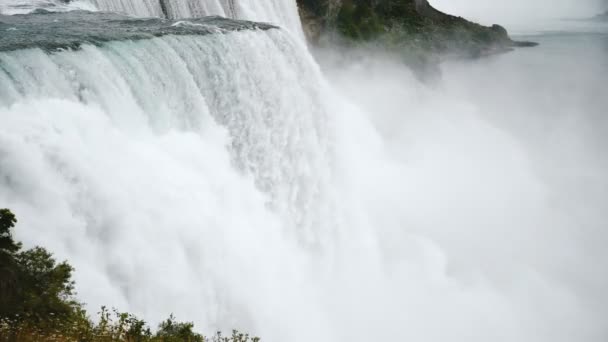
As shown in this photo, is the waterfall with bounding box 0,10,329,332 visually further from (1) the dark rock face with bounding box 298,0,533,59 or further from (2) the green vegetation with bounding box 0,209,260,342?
(1) the dark rock face with bounding box 298,0,533,59

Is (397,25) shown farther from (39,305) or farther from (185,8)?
(39,305)

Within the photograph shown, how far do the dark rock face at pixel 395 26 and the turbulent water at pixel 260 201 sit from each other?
19.9m

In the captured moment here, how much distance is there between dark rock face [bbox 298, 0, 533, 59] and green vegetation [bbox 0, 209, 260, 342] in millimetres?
46975

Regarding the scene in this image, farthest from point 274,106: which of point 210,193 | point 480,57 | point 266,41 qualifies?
point 480,57

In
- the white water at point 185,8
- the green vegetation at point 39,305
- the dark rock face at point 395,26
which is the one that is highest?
the dark rock face at point 395,26

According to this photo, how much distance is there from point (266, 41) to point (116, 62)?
720 centimetres

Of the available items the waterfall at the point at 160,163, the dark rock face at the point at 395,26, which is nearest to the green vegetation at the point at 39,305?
the waterfall at the point at 160,163

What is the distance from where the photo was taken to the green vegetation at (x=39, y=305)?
22.1ft

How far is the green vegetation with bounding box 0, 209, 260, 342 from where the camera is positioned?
6730 millimetres

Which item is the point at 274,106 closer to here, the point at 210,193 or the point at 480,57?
the point at 210,193

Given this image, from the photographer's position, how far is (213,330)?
11727 mm

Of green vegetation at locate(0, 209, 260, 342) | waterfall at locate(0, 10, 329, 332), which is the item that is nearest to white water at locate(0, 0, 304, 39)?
waterfall at locate(0, 10, 329, 332)

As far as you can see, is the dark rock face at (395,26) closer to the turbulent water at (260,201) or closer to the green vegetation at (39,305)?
the turbulent water at (260,201)

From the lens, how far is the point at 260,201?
52.8 feet
